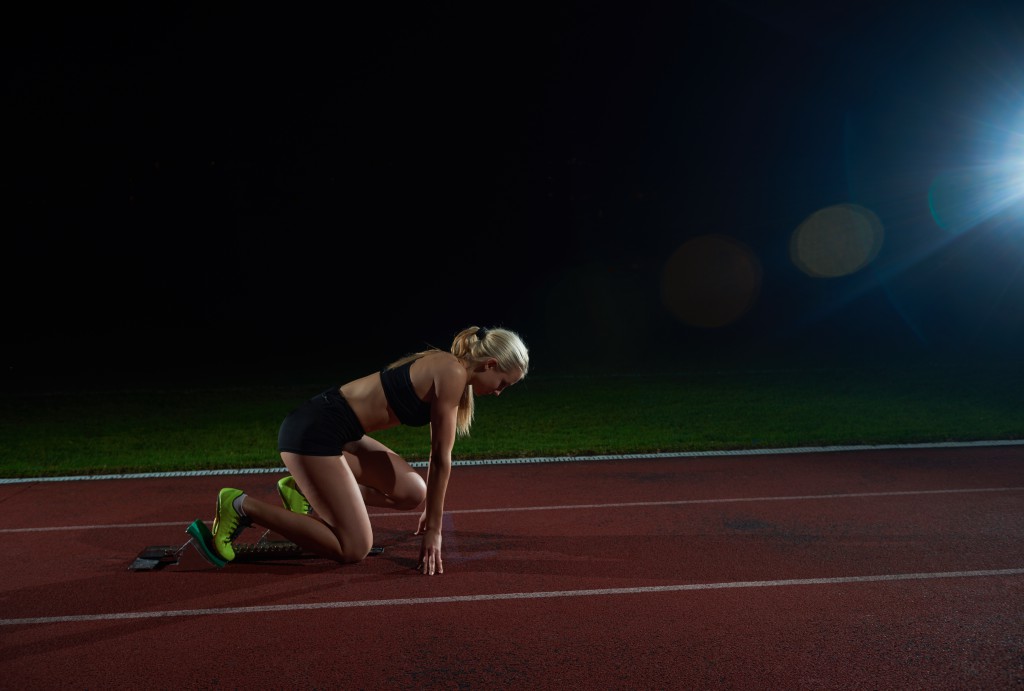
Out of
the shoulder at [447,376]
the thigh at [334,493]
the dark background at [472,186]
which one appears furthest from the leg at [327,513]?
the dark background at [472,186]

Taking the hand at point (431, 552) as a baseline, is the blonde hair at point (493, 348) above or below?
above

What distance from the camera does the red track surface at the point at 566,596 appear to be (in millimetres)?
3566

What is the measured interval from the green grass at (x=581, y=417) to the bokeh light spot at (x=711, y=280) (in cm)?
1163

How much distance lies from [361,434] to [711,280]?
25810mm

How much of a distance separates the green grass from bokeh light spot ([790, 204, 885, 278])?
42.3ft

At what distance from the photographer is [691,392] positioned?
1352cm

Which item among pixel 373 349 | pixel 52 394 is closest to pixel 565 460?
pixel 52 394

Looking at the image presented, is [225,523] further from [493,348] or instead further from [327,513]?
[493,348]

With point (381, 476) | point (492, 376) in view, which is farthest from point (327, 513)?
point (492, 376)

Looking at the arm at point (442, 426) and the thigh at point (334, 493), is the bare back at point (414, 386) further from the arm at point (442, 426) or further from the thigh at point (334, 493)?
the thigh at point (334, 493)

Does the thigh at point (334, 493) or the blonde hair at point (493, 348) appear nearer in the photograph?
the blonde hair at point (493, 348)

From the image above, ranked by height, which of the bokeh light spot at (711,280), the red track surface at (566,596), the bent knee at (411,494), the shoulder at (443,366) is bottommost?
the red track surface at (566,596)

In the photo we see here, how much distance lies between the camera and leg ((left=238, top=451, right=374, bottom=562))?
15.1ft

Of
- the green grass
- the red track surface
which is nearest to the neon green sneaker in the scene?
the red track surface
